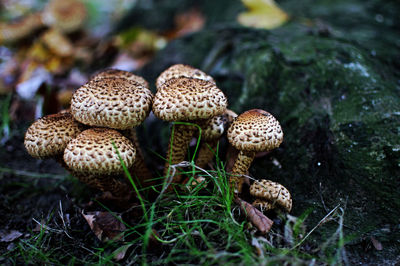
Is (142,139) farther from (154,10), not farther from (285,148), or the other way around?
(154,10)

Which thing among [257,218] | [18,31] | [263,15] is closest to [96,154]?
[257,218]

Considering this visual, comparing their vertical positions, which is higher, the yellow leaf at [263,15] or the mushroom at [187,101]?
→ the yellow leaf at [263,15]


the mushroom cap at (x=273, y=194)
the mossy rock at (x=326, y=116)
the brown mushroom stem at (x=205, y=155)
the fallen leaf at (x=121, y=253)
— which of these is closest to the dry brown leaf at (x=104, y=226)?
the fallen leaf at (x=121, y=253)

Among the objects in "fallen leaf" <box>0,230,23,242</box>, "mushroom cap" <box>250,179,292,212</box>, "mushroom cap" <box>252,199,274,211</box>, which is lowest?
"fallen leaf" <box>0,230,23,242</box>

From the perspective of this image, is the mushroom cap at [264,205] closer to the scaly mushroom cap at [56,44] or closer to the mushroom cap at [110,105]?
the mushroom cap at [110,105]

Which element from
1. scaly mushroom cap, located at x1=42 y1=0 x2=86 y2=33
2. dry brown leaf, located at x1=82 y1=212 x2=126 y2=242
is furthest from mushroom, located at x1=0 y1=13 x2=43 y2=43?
dry brown leaf, located at x1=82 y1=212 x2=126 y2=242

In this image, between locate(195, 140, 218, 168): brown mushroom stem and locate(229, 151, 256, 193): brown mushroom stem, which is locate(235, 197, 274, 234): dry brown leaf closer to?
locate(229, 151, 256, 193): brown mushroom stem
